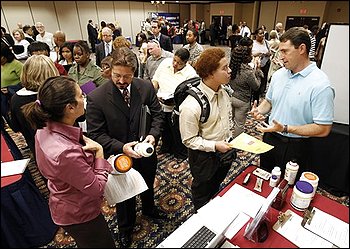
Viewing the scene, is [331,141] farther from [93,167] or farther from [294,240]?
[93,167]

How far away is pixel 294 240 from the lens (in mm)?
972

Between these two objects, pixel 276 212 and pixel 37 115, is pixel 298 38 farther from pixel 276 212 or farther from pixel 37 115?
pixel 37 115

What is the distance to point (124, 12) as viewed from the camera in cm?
345

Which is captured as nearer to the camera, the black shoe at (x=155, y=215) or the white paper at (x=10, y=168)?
the white paper at (x=10, y=168)

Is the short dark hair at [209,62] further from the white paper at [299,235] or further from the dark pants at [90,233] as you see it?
the dark pants at [90,233]

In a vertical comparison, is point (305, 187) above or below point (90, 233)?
above

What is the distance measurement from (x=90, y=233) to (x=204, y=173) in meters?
0.86

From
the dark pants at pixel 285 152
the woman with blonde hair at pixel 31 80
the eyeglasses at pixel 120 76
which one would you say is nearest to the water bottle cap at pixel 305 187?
the dark pants at pixel 285 152

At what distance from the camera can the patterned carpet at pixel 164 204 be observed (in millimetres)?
1940

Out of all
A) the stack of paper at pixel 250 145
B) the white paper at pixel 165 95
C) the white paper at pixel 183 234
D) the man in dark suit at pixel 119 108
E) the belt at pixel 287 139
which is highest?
the man in dark suit at pixel 119 108

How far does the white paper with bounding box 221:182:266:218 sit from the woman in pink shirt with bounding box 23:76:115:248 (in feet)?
2.36

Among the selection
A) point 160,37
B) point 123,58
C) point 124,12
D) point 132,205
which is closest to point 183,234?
point 132,205

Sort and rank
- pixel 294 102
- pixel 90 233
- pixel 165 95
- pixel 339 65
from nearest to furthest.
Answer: pixel 339 65, pixel 90 233, pixel 294 102, pixel 165 95

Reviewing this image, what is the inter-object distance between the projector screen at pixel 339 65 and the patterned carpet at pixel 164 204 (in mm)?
856
